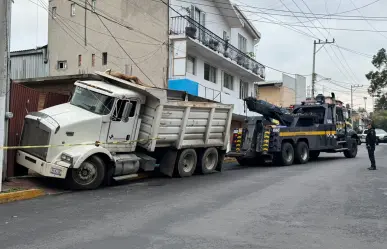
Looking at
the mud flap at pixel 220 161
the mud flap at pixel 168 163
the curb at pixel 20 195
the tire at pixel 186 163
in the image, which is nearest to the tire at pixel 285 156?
the mud flap at pixel 220 161

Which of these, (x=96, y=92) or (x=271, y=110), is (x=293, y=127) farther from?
(x=96, y=92)

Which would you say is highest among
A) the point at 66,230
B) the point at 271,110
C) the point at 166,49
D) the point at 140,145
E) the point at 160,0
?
the point at 160,0

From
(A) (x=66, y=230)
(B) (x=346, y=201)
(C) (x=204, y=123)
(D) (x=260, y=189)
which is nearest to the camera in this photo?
(A) (x=66, y=230)

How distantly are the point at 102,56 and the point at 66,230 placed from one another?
64.4ft

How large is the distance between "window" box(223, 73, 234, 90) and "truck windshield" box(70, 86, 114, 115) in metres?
18.9

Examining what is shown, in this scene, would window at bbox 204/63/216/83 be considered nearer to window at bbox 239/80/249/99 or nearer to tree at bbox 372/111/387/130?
window at bbox 239/80/249/99

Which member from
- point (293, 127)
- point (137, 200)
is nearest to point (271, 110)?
point (293, 127)

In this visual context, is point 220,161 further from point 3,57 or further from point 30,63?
point 30,63

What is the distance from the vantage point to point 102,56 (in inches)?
977

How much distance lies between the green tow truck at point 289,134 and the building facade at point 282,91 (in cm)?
2474

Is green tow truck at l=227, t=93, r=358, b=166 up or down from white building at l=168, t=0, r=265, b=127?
down

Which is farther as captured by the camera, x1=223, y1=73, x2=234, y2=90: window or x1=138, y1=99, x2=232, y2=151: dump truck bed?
x1=223, y1=73, x2=234, y2=90: window

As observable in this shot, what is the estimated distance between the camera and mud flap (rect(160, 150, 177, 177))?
507 inches

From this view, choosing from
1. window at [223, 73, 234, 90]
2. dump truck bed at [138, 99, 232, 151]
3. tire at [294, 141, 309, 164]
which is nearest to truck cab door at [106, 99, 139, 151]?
dump truck bed at [138, 99, 232, 151]
